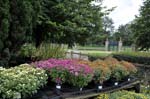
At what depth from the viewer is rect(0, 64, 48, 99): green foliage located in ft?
15.0

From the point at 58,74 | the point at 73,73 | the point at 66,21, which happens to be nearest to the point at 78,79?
the point at 73,73

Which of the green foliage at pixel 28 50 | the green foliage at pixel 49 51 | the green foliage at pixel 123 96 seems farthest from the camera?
the green foliage at pixel 49 51

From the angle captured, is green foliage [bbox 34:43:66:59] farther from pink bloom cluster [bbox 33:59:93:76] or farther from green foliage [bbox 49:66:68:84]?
green foliage [bbox 49:66:68:84]

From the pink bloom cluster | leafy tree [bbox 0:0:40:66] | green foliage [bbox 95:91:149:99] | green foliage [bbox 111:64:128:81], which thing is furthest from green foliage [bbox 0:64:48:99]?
green foliage [bbox 111:64:128:81]

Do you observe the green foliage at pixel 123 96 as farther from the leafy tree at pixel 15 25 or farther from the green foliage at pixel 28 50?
the green foliage at pixel 28 50

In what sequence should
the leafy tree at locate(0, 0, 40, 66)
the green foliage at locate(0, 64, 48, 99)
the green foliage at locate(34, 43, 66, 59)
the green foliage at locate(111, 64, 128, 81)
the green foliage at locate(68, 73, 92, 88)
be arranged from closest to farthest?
the green foliage at locate(0, 64, 48, 99), the green foliage at locate(68, 73, 92, 88), the leafy tree at locate(0, 0, 40, 66), the green foliage at locate(111, 64, 128, 81), the green foliage at locate(34, 43, 66, 59)

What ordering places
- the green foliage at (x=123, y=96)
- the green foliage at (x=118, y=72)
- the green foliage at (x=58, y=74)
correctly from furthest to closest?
1. the green foliage at (x=118, y=72)
2. the green foliage at (x=123, y=96)
3. the green foliage at (x=58, y=74)

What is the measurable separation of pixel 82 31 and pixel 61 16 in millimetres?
789

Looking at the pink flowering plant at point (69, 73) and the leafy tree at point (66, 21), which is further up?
the leafy tree at point (66, 21)

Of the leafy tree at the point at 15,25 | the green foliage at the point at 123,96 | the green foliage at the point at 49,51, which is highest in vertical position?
the leafy tree at the point at 15,25

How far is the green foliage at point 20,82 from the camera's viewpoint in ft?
15.0

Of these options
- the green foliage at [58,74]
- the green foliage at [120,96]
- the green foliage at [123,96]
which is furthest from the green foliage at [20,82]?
the green foliage at [123,96]

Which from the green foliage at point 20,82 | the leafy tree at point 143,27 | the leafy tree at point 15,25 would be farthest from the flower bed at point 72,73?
the leafy tree at point 143,27

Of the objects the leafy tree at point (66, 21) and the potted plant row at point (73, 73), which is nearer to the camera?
the potted plant row at point (73, 73)
